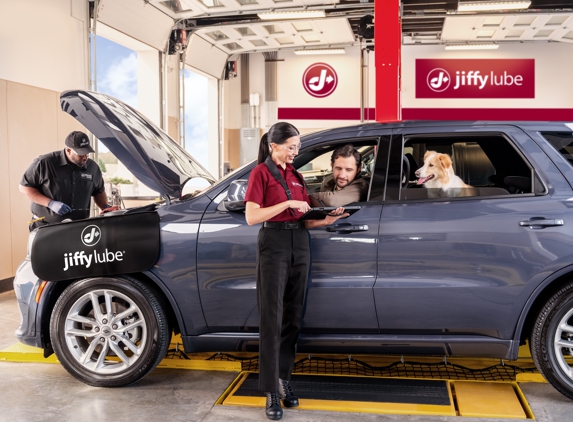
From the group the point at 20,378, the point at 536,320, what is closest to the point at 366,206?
the point at 536,320

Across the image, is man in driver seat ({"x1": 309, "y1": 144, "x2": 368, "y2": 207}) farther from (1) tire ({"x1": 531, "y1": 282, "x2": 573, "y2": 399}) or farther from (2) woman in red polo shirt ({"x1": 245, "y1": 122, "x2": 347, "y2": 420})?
(1) tire ({"x1": 531, "y1": 282, "x2": 573, "y2": 399})

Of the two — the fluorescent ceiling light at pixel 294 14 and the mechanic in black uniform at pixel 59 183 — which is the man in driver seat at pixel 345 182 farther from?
the fluorescent ceiling light at pixel 294 14

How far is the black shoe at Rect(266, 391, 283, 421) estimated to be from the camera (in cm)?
321

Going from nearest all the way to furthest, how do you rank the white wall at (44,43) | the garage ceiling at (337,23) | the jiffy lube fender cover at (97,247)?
the jiffy lube fender cover at (97,247) → the white wall at (44,43) → the garage ceiling at (337,23)

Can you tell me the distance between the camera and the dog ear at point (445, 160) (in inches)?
137

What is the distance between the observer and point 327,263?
3.38 meters

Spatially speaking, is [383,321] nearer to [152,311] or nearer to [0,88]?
[152,311]

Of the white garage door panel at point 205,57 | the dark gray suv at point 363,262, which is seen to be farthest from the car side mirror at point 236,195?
the white garage door panel at point 205,57

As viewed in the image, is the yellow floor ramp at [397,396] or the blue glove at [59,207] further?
the blue glove at [59,207]

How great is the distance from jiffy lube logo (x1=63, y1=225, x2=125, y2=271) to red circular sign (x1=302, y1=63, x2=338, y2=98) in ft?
44.9

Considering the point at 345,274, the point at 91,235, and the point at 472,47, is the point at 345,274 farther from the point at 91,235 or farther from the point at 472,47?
the point at 472,47

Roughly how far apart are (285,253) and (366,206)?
572mm

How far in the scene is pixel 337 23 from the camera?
12.9 meters

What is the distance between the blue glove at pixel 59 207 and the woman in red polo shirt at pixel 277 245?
235 cm
